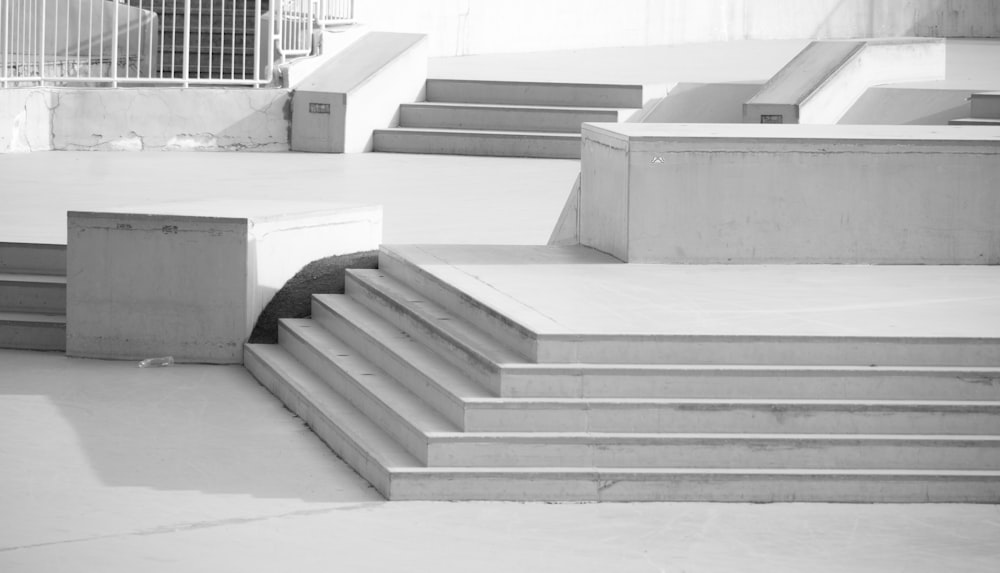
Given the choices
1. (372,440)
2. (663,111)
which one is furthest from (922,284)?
(663,111)

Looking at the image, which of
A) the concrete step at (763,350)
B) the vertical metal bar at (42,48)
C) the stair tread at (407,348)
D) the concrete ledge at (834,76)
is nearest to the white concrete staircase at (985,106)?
the concrete ledge at (834,76)

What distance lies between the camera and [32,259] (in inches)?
306

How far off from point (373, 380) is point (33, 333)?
2384 mm

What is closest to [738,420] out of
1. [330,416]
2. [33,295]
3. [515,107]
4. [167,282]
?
[330,416]

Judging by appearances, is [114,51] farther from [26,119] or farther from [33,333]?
[33,333]

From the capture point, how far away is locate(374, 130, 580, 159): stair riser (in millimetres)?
13227

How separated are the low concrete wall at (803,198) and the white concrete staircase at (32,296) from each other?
2.91 metres

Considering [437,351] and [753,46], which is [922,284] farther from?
[753,46]

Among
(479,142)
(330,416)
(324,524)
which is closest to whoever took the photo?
(324,524)

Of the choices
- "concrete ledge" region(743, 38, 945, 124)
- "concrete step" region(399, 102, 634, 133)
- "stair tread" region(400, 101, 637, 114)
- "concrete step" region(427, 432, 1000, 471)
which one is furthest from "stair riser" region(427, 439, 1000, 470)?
"stair tread" region(400, 101, 637, 114)

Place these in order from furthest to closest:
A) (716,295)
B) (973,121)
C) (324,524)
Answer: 1. (973,121)
2. (716,295)
3. (324,524)

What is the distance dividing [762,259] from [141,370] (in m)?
3.05

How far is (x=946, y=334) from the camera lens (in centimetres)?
550

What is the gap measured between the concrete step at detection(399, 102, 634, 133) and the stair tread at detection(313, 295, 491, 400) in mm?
6522
